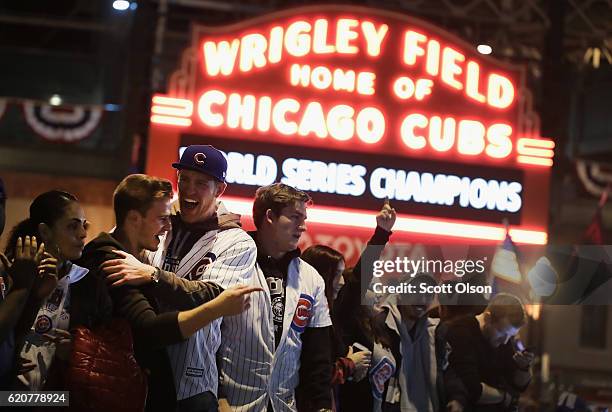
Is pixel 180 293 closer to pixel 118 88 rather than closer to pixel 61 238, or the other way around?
pixel 61 238

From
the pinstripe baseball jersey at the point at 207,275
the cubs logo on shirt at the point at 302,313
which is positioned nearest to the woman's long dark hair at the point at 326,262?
the cubs logo on shirt at the point at 302,313

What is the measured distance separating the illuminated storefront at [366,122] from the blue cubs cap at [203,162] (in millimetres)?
5182

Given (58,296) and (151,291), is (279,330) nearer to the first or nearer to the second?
(151,291)

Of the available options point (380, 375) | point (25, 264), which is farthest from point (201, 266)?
point (380, 375)

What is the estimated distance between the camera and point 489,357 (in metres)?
6.11

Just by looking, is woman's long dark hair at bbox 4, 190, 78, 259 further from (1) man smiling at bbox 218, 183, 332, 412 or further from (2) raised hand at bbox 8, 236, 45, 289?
(1) man smiling at bbox 218, 183, 332, 412

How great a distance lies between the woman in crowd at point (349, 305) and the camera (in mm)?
5332

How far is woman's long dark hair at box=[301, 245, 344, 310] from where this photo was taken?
5.38m

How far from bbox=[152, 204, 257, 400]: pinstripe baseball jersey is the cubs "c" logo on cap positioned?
1.02 ft

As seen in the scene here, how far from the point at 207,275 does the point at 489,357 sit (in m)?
2.71

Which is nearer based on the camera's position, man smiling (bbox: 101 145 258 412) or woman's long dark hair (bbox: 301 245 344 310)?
man smiling (bbox: 101 145 258 412)

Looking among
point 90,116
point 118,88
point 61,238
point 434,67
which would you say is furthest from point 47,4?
point 61,238

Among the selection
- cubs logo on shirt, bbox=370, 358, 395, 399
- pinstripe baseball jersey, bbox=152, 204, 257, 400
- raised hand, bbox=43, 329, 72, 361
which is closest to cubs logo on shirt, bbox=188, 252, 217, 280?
pinstripe baseball jersey, bbox=152, 204, 257, 400

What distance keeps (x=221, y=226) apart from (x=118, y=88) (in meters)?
10.9
